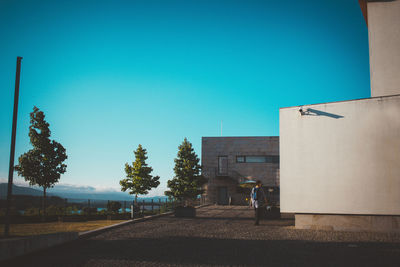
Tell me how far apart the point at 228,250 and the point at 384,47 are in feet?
34.6

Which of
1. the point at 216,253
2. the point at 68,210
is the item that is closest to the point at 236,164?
the point at 68,210

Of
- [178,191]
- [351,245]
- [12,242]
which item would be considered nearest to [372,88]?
[351,245]

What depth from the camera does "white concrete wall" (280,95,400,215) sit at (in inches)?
408

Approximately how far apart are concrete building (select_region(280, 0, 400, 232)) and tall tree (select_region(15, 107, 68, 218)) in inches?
552

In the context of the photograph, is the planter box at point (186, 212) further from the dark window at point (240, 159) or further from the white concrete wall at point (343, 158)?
the dark window at point (240, 159)

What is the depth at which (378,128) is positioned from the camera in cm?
1069

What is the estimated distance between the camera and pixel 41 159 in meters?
19.5

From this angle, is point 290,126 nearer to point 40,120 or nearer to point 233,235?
point 233,235

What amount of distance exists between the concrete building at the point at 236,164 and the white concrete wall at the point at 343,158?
24.3 m

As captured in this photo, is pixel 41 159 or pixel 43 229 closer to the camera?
pixel 43 229

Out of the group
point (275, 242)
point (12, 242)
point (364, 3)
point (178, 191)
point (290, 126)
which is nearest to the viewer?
point (12, 242)

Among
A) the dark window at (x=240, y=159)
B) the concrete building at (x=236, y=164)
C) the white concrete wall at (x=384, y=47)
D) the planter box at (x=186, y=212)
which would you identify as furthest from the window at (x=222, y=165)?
the white concrete wall at (x=384, y=47)

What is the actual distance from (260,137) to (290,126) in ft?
81.6

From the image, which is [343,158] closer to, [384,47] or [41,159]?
[384,47]
